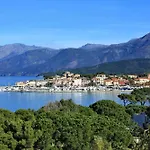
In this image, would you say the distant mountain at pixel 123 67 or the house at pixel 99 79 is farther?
the distant mountain at pixel 123 67

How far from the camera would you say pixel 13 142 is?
44.1ft

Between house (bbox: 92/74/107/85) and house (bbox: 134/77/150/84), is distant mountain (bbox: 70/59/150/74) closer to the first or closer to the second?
house (bbox: 92/74/107/85)

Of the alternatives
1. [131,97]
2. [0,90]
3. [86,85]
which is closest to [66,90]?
[86,85]

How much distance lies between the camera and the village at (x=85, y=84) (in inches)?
2805

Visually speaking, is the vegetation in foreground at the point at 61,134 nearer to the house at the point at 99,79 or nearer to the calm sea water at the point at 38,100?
the calm sea water at the point at 38,100

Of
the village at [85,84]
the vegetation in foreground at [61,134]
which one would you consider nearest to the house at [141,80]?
the village at [85,84]

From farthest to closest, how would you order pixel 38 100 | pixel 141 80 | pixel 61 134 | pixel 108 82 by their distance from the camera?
pixel 108 82, pixel 141 80, pixel 38 100, pixel 61 134

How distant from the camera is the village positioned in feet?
234

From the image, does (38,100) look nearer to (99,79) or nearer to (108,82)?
(108,82)

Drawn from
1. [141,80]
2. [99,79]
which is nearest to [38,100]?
[99,79]

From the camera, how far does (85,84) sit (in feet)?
253

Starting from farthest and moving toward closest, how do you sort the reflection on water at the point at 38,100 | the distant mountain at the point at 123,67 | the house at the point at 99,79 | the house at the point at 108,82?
the distant mountain at the point at 123,67 → the house at the point at 99,79 → the house at the point at 108,82 → the reflection on water at the point at 38,100

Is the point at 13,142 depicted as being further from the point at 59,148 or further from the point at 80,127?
the point at 80,127

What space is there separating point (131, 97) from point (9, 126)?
25972 mm
